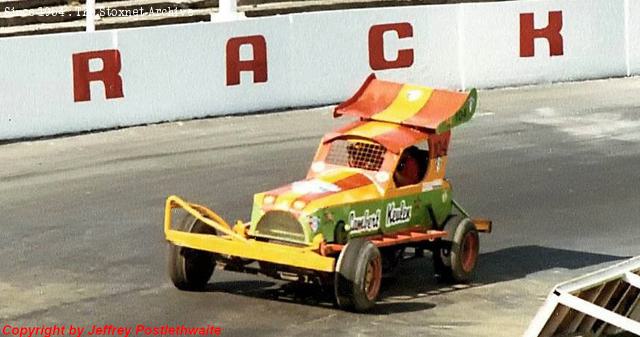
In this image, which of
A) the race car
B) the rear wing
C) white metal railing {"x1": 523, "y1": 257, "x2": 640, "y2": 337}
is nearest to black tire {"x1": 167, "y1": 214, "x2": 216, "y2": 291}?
the race car

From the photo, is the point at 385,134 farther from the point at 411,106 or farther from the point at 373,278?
the point at 373,278

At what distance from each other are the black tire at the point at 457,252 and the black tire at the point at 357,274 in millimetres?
947

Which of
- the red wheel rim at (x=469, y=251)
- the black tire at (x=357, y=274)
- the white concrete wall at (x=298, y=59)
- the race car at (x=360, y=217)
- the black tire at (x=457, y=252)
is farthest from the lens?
the white concrete wall at (x=298, y=59)

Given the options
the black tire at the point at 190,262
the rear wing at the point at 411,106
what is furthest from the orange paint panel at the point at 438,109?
the black tire at the point at 190,262

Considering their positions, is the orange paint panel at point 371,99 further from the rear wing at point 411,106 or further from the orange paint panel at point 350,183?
the orange paint panel at point 350,183

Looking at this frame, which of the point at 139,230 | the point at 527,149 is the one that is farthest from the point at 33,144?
the point at 527,149

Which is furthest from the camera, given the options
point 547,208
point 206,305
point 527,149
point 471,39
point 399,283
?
point 471,39

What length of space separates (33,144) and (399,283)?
739 cm

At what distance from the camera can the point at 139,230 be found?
42.4 feet

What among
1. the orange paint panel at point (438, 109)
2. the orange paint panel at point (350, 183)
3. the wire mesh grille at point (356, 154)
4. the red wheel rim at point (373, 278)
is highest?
the orange paint panel at point (438, 109)

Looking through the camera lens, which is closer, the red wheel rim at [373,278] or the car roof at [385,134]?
the red wheel rim at [373,278]

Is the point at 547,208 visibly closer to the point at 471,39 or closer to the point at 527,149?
the point at 527,149

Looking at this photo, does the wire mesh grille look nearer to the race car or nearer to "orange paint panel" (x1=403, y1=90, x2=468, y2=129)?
the race car

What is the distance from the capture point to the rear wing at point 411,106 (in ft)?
36.0
